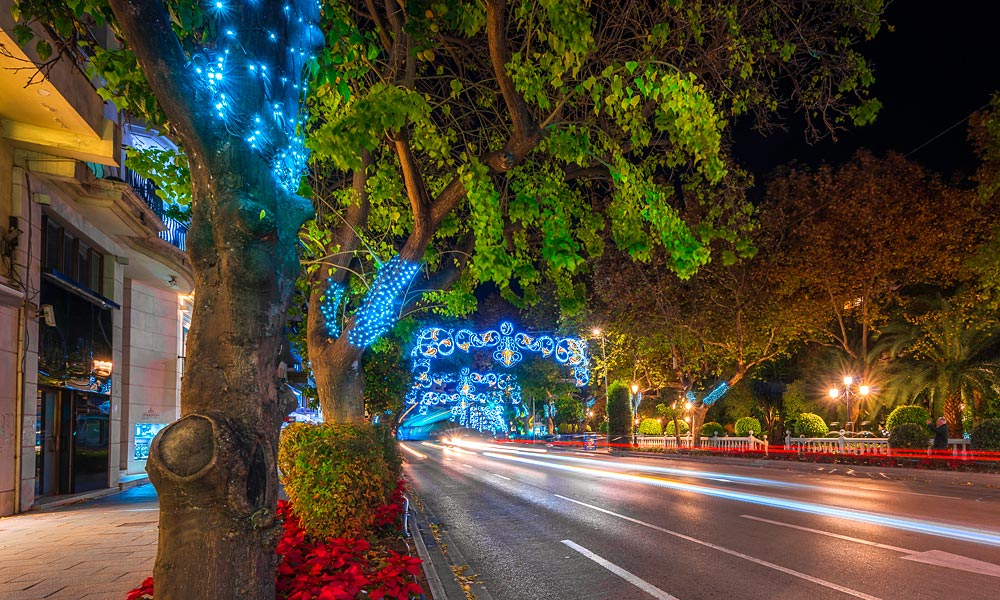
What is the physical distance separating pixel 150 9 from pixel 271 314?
87.6 inches

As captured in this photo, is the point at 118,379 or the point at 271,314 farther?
the point at 118,379

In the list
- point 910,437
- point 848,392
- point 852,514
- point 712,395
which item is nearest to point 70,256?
point 852,514

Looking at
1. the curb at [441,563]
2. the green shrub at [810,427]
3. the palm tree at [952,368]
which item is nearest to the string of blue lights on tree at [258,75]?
the curb at [441,563]

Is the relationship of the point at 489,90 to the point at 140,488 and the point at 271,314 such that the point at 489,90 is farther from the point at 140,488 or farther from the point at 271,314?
the point at 140,488

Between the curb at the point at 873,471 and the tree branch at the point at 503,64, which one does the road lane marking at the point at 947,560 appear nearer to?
the tree branch at the point at 503,64

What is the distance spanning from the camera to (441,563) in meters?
8.23

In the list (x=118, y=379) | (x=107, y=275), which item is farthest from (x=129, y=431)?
(x=107, y=275)

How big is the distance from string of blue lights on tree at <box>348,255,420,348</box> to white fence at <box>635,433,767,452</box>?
24527mm

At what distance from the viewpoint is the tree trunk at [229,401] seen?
3.90 metres

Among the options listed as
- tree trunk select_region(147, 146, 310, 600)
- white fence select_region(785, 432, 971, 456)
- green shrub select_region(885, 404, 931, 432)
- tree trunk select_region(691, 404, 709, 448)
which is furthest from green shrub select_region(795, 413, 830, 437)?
tree trunk select_region(147, 146, 310, 600)

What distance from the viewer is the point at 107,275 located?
18.0m

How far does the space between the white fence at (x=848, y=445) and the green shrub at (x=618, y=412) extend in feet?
62.4

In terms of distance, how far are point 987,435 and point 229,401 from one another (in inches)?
961

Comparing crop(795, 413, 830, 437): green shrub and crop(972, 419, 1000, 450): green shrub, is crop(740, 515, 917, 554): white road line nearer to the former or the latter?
crop(972, 419, 1000, 450): green shrub
